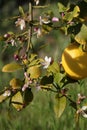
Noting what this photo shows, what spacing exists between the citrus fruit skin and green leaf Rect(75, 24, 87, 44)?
0.02m

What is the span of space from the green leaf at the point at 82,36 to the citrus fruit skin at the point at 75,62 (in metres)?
0.02

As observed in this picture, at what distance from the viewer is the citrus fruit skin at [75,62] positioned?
917mm

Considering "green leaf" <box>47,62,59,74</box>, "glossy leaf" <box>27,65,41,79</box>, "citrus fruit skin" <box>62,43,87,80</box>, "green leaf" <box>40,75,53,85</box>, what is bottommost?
"green leaf" <box>40,75,53,85</box>

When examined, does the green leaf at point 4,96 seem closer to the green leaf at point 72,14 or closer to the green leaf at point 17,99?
the green leaf at point 17,99

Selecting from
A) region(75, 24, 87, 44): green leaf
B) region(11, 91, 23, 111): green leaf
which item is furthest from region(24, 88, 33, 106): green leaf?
region(75, 24, 87, 44): green leaf

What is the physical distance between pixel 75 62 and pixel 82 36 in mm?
56

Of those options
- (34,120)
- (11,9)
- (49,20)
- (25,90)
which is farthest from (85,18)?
(11,9)

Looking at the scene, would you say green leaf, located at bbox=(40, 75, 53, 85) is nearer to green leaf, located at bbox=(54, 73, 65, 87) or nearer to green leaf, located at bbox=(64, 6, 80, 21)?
green leaf, located at bbox=(54, 73, 65, 87)

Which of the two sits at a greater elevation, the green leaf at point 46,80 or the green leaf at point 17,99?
the green leaf at point 46,80

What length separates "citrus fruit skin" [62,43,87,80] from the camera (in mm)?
917

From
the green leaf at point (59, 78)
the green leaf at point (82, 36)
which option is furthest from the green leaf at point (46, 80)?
the green leaf at point (82, 36)

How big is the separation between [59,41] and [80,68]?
3228 mm

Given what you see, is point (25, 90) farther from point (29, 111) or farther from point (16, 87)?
point (29, 111)

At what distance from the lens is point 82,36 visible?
898 millimetres
